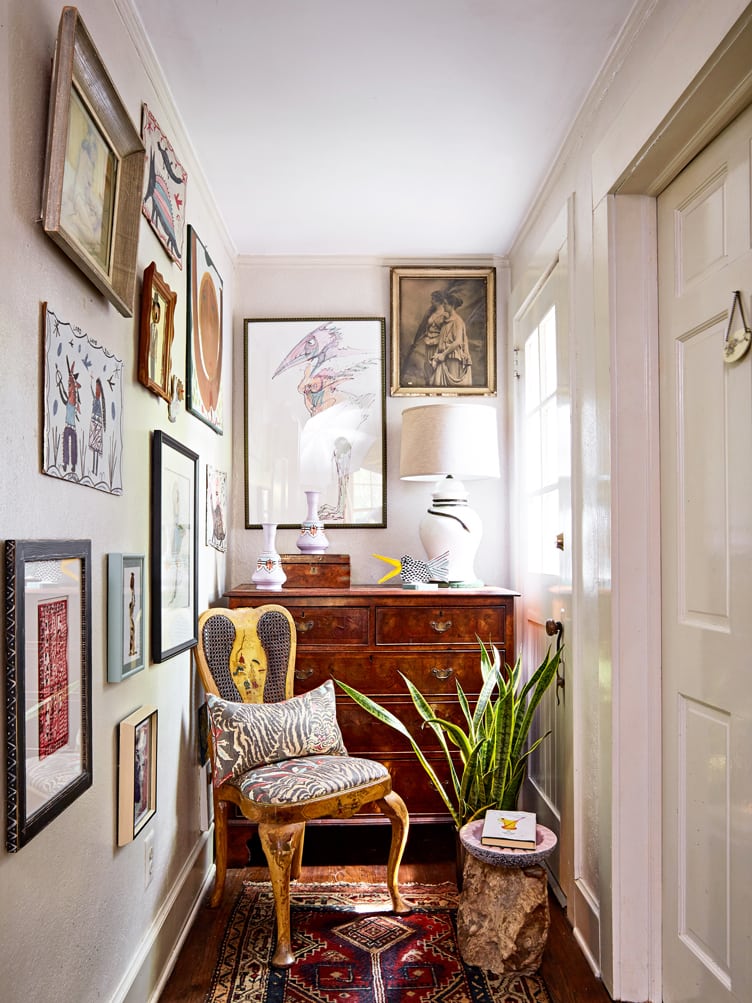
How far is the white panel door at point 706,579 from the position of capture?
1.77 m

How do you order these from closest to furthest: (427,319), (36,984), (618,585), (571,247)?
(36,984) < (618,585) < (571,247) < (427,319)

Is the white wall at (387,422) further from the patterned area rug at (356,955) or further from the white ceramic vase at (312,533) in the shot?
the patterned area rug at (356,955)

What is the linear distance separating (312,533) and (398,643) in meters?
0.64

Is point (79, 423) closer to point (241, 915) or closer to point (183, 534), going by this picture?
point (183, 534)

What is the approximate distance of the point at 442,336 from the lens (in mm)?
3809

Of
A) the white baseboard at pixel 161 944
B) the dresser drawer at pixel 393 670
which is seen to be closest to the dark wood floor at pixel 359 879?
the white baseboard at pixel 161 944

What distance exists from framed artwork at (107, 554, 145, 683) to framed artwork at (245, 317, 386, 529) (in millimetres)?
1658

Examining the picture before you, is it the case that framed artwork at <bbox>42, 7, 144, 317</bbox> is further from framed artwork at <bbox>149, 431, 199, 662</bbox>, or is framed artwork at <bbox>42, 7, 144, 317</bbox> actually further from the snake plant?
the snake plant

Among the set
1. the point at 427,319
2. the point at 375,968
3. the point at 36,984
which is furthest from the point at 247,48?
the point at 375,968

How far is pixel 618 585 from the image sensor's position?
7.23 ft

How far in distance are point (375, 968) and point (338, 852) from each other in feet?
2.86

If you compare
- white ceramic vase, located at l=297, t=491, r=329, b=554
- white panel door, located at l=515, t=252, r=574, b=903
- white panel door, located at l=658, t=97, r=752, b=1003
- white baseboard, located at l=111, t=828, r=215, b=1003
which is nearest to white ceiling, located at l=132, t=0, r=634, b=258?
white panel door, located at l=515, t=252, r=574, b=903

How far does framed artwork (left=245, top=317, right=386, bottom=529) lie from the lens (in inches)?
149

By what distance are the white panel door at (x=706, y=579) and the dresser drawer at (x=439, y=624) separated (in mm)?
1104
